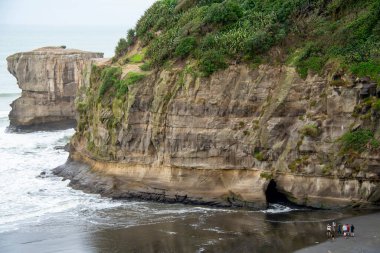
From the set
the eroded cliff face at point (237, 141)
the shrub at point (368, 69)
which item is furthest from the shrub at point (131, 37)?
the shrub at point (368, 69)

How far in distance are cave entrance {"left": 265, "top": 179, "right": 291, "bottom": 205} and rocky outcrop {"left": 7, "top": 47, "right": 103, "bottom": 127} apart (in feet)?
110

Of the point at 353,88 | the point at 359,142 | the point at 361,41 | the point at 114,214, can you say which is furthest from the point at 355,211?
the point at 114,214

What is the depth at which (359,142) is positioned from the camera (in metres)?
33.3

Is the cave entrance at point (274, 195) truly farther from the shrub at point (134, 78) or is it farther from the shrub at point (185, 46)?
the shrub at point (134, 78)

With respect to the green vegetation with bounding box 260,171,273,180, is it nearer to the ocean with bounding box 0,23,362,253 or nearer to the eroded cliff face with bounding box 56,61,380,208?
the eroded cliff face with bounding box 56,61,380,208

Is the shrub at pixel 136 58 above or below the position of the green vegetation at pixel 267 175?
above

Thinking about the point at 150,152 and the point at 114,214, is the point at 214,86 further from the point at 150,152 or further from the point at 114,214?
the point at 114,214

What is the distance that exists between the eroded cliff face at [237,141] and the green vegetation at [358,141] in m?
0.32

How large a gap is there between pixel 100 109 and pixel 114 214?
10.4m

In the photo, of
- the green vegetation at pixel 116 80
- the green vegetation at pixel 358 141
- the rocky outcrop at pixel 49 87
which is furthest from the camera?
the rocky outcrop at pixel 49 87

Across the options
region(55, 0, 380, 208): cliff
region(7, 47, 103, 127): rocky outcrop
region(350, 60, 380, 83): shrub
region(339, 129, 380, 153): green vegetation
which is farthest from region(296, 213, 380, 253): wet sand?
region(7, 47, 103, 127): rocky outcrop

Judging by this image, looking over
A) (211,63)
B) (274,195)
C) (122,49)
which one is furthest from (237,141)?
(122,49)

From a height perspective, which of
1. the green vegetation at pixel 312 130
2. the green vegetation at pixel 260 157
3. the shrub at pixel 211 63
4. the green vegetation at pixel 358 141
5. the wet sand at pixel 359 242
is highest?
the shrub at pixel 211 63

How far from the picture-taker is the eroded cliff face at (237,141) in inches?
1332
